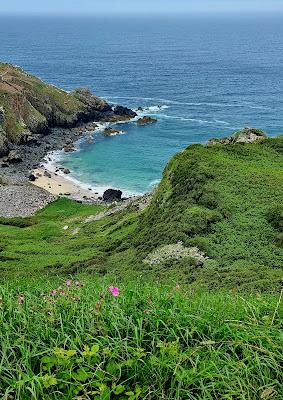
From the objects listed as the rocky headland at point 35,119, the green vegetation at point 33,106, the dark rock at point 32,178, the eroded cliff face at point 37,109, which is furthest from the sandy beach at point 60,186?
the green vegetation at point 33,106

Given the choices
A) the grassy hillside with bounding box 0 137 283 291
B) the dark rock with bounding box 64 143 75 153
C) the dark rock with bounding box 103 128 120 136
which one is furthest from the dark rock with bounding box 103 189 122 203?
the dark rock with bounding box 103 128 120 136

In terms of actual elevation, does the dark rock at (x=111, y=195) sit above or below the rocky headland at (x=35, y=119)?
below

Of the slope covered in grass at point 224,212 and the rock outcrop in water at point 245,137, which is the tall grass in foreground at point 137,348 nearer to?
the slope covered in grass at point 224,212

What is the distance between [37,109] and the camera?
369 ft

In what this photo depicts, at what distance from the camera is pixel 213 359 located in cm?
615

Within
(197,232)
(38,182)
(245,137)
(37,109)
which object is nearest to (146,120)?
(37,109)

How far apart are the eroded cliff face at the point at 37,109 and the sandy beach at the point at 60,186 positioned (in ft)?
40.5

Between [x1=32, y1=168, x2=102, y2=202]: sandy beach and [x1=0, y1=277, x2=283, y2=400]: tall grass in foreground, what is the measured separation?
6939 centimetres

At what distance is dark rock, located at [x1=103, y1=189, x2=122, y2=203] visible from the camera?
7681 cm

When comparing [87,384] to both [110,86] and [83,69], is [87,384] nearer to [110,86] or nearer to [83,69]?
[110,86]

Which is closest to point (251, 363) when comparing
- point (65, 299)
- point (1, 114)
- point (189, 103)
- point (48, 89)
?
point (65, 299)

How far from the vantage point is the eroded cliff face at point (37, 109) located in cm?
10093

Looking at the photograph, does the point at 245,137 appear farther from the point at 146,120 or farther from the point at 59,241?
the point at 146,120

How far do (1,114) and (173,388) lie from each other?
101m
